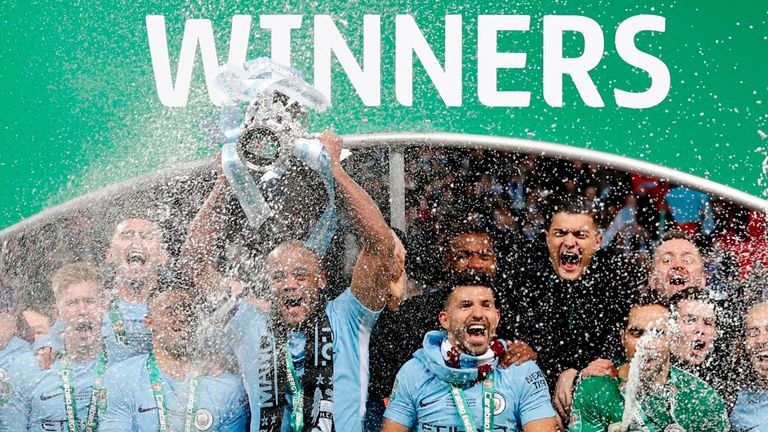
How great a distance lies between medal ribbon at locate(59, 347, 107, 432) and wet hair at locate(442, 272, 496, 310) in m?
1.67

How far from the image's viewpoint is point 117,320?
374cm

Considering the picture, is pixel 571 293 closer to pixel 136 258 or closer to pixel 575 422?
pixel 575 422

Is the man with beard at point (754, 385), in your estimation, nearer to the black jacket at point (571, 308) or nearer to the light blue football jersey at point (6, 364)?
the black jacket at point (571, 308)

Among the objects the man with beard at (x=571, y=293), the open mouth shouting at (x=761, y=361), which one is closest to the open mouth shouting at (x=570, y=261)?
the man with beard at (x=571, y=293)

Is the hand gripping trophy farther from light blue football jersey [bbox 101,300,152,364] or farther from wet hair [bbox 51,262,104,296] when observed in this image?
wet hair [bbox 51,262,104,296]

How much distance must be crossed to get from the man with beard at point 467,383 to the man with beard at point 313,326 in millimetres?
233

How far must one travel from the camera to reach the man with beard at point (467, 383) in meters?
3.43

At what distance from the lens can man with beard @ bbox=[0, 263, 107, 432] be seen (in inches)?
145

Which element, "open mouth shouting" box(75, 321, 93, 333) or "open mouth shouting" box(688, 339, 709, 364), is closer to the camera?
"open mouth shouting" box(688, 339, 709, 364)

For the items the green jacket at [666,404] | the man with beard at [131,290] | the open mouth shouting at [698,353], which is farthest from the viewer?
the man with beard at [131,290]

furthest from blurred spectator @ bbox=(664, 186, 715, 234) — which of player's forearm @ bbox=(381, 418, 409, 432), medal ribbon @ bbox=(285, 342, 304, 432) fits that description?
medal ribbon @ bbox=(285, 342, 304, 432)

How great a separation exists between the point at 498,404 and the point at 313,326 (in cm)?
91

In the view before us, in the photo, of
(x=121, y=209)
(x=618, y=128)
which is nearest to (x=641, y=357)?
(x=618, y=128)

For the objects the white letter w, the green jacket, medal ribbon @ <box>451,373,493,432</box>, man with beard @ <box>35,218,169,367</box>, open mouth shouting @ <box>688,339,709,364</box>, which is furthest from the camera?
the white letter w
